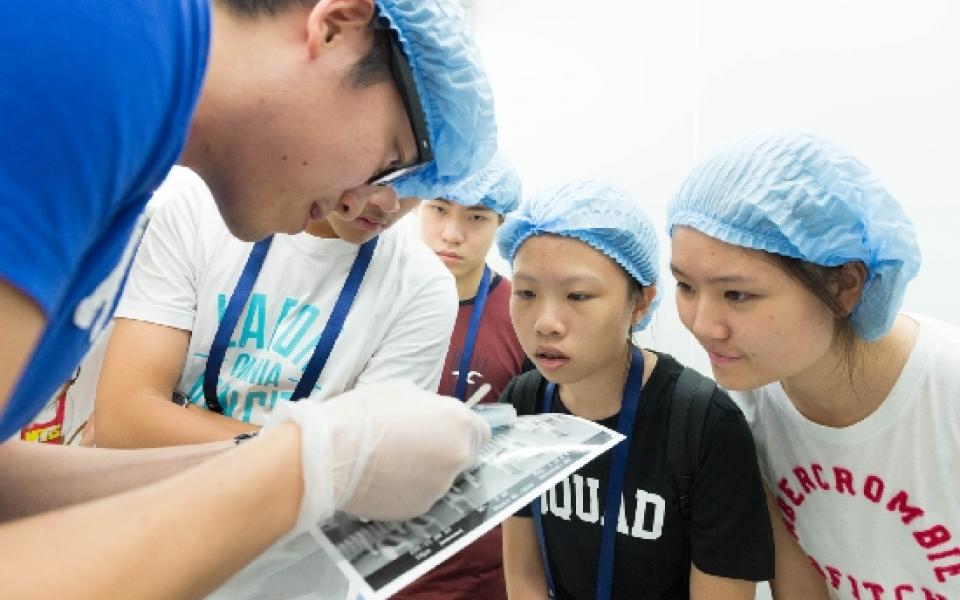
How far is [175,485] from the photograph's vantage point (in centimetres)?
45

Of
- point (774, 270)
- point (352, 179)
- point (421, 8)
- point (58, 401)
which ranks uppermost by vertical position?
point (421, 8)

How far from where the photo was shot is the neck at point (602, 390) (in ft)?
4.16

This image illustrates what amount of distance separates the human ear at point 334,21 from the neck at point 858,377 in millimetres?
956

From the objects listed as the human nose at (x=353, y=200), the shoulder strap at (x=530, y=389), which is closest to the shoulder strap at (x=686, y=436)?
the shoulder strap at (x=530, y=389)

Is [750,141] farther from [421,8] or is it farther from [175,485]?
[175,485]

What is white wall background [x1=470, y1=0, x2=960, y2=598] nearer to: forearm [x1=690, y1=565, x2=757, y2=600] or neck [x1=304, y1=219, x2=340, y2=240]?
forearm [x1=690, y1=565, x2=757, y2=600]

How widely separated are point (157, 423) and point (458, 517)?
2.27ft

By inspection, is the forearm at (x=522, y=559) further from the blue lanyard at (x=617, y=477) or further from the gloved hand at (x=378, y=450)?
the gloved hand at (x=378, y=450)

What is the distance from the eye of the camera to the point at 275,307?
116 centimetres

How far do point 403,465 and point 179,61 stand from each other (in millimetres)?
452

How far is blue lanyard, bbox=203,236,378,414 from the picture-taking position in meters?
1.11

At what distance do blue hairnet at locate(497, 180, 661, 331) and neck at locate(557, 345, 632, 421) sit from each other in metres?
0.20

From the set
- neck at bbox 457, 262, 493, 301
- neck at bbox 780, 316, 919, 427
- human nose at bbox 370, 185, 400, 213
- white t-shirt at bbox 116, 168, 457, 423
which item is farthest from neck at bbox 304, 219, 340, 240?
neck at bbox 780, 316, 919, 427

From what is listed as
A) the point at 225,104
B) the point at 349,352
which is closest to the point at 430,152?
the point at 225,104
